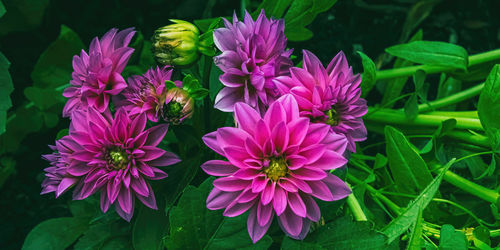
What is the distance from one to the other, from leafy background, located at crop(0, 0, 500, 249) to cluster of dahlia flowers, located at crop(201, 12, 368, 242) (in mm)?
150

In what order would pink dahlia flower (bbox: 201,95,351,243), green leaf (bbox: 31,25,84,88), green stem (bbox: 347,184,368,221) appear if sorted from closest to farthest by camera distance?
pink dahlia flower (bbox: 201,95,351,243) → green stem (bbox: 347,184,368,221) → green leaf (bbox: 31,25,84,88)

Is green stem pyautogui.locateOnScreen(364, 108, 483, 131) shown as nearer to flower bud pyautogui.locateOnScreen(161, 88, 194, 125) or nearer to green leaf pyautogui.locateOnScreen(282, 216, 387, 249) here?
green leaf pyautogui.locateOnScreen(282, 216, 387, 249)

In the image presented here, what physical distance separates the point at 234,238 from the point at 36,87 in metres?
0.53

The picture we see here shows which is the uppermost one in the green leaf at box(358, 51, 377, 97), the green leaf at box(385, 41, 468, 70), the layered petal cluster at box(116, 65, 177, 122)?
the layered petal cluster at box(116, 65, 177, 122)

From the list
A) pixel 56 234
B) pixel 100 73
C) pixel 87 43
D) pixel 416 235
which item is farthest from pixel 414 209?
pixel 87 43

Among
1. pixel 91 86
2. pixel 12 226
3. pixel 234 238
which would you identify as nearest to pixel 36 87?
pixel 12 226

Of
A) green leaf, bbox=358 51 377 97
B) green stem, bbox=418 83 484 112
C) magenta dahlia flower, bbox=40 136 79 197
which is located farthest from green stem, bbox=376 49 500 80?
magenta dahlia flower, bbox=40 136 79 197

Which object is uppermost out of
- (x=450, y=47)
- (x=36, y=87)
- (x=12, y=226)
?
(x=450, y=47)

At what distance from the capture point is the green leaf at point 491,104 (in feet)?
2.02

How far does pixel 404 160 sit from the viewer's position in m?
0.64

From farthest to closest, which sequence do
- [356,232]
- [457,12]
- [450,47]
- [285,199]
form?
[457,12], [450,47], [356,232], [285,199]

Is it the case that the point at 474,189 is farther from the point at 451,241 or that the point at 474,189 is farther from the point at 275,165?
the point at 275,165

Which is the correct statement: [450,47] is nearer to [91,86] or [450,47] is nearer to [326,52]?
[326,52]

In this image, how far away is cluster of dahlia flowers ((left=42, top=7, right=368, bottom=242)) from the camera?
47 cm
